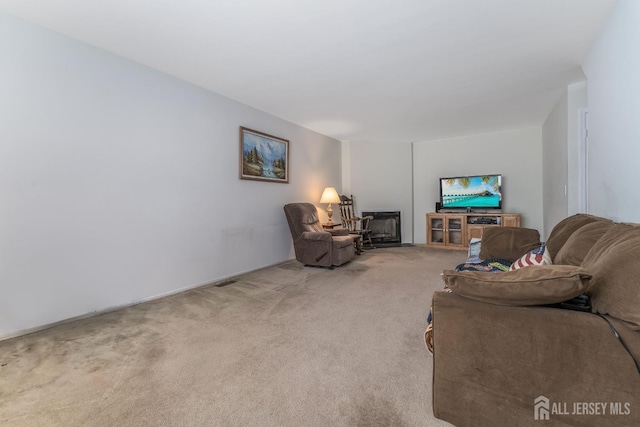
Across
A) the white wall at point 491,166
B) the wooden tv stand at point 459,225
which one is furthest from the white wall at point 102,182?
the white wall at point 491,166

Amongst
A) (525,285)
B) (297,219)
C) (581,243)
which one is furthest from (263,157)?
(525,285)

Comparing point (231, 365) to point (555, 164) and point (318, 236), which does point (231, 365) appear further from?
point (555, 164)

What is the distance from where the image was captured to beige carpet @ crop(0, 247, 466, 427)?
4.27ft

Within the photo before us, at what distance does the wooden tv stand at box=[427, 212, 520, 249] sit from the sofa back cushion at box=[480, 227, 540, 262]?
275cm

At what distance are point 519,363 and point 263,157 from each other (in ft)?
12.4

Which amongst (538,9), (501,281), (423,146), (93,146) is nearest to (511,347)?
(501,281)

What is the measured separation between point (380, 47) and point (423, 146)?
13.8 feet

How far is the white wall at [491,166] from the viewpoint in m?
5.41

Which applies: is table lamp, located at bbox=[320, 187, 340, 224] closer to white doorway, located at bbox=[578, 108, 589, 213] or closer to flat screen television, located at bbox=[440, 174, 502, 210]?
flat screen television, located at bbox=[440, 174, 502, 210]

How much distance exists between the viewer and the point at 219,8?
2018 millimetres

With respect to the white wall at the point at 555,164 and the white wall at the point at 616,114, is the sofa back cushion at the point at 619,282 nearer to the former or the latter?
the white wall at the point at 616,114

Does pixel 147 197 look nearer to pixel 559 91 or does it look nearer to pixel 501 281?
pixel 501 281

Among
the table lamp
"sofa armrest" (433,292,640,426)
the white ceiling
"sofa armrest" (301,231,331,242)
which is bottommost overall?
"sofa armrest" (433,292,640,426)

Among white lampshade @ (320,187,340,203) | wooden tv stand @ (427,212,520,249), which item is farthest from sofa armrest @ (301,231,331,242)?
wooden tv stand @ (427,212,520,249)
